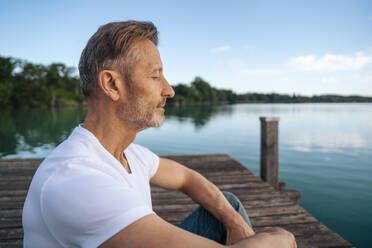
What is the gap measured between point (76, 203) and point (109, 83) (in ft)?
1.82

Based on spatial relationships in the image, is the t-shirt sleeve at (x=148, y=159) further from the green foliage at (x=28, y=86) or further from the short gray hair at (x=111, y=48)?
the green foliage at (x=28, y=86)

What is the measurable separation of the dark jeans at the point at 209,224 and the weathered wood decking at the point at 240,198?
39.9 inches

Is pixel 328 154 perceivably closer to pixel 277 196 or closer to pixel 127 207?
pixel 277 196

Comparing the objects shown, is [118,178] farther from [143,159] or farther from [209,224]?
[209,224]

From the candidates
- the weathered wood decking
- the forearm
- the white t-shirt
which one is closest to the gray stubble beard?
the white t-shirt

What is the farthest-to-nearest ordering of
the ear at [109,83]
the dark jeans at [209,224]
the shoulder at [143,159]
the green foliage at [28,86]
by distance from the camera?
the green foliage at [28,86], the dark jeans at [209,224], the shoulder at [143,159], the ear at [109,83]

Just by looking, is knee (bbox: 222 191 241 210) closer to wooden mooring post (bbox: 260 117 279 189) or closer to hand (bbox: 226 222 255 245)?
hand (bbox: 226 222 255 245)

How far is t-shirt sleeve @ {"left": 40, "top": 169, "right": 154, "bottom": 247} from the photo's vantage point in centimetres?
77

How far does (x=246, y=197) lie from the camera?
3.46m

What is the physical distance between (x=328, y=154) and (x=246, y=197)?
1082cm

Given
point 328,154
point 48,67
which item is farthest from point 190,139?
point 48,67

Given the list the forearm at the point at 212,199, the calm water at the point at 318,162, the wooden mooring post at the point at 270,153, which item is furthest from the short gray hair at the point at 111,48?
the calm water at the point at 318,162

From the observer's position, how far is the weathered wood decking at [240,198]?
7.95ft

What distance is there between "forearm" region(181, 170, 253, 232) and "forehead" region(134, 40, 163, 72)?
34.6 inches
